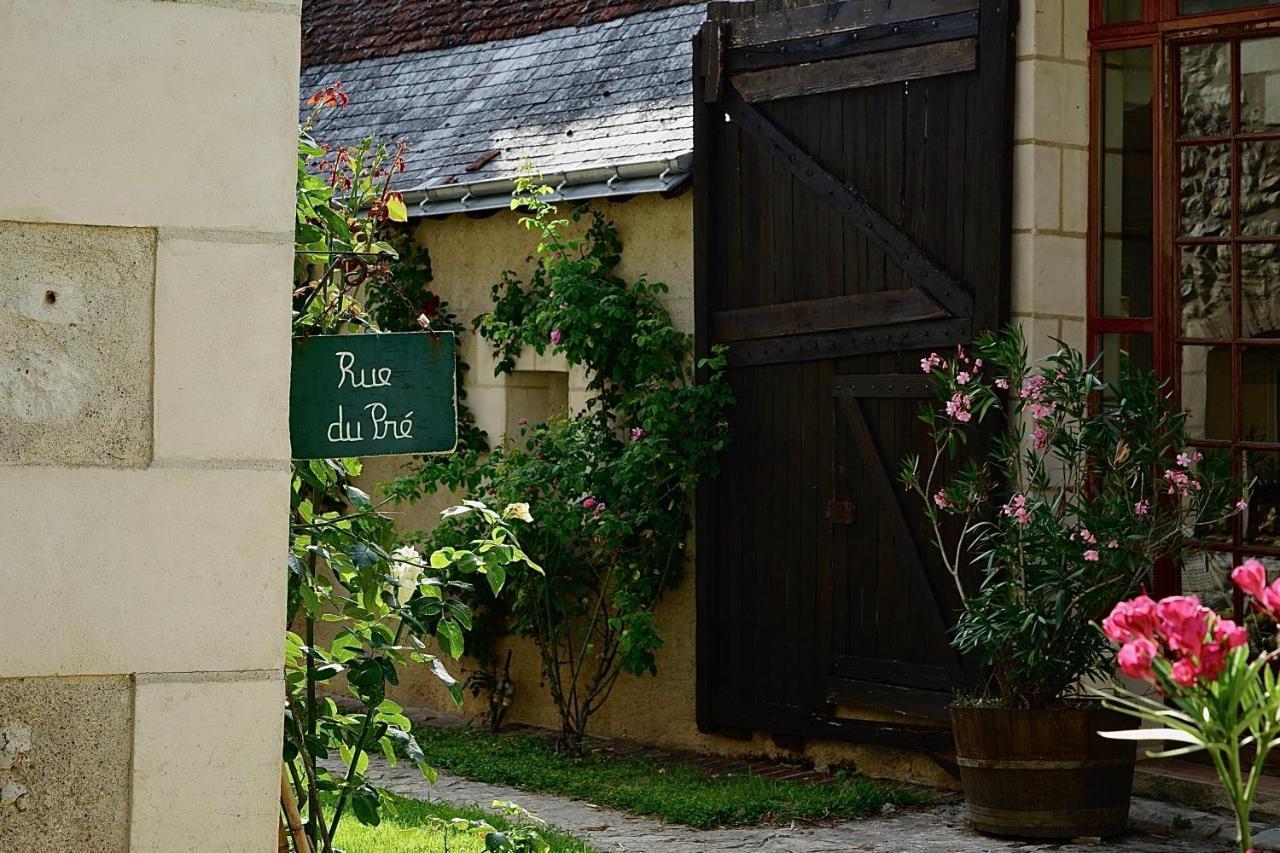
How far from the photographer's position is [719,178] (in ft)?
27.1

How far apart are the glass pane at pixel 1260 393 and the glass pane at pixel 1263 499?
0.08m

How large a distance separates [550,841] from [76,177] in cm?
368

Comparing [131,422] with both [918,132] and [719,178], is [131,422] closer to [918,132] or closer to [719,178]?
[918,132]

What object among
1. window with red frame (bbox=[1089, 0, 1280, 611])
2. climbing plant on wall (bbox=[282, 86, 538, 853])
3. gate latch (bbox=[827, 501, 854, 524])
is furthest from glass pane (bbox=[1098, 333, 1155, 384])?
climbing plant on wall (bbox=[282, 86, 538, 853])

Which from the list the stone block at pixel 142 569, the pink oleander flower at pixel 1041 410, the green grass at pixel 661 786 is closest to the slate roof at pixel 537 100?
the pink oleander flower at pixel 1041 410

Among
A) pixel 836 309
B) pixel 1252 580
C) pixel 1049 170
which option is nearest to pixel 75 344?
pixel 1252 580

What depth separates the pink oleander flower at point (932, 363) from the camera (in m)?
6.84

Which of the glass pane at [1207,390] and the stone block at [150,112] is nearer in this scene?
the stone block at [150,112]

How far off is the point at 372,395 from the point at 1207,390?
4248mm

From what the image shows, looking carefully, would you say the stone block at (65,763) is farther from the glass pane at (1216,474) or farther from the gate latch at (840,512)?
the gate latch at (840,512)

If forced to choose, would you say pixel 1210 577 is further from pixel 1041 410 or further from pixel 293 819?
pixel 293 819

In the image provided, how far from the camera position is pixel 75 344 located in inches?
117

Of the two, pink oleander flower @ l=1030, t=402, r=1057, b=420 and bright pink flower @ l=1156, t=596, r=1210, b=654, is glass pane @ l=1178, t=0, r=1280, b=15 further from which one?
bright pink flower @ l=1156, t=596, r=1210, b=654

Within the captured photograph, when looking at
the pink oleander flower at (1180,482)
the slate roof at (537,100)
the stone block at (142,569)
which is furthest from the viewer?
the slate roof at (537,100)
